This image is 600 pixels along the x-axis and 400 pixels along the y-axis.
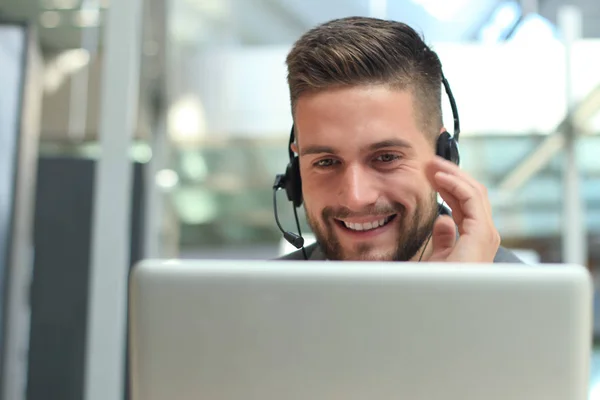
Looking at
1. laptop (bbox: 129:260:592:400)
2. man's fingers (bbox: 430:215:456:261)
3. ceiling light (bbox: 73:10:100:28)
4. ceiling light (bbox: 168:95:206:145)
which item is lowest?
laptop (bbox: 129:260:592:400)

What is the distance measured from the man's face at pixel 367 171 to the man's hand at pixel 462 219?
0.22ft

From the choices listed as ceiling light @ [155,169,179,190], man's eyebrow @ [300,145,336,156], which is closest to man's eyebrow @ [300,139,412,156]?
man's eyebrow @ [300,145,336,156]

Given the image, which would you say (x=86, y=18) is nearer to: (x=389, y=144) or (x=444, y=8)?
(x=444, y=8)

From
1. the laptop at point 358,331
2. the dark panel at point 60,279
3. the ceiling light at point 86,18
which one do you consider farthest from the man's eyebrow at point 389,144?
the ceiling light at point 86,18

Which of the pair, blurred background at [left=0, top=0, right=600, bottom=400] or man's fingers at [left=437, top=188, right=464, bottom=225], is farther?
blurred background at [left=0, top=0, right=600, bottom=400]

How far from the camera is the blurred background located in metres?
2.62

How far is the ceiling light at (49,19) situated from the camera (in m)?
3.63

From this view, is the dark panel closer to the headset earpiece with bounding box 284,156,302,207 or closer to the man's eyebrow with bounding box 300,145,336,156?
the headset earpiece with bounding box 284,156,302,207

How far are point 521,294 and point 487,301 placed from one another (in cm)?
2

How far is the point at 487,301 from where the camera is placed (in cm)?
46

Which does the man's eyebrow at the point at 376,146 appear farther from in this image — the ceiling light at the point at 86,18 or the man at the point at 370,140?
the ceiling light at the point at 86,18

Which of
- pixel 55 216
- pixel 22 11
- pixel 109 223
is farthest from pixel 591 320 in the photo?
pixel 22 11

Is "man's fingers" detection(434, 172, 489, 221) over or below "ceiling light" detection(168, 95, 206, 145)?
below

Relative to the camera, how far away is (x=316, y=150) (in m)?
1.02
